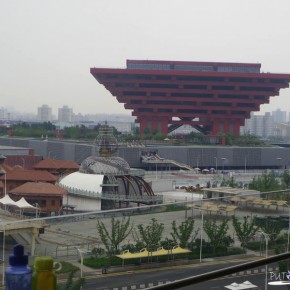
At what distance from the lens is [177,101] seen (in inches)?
1625

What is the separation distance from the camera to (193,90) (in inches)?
1620

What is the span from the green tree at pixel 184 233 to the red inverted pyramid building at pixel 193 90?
121 feet

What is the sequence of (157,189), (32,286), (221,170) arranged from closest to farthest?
(32,286) → (157,189) → (221,170)

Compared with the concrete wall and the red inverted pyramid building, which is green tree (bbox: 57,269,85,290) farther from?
the red inverted pyramid building

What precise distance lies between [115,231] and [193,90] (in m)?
37.5

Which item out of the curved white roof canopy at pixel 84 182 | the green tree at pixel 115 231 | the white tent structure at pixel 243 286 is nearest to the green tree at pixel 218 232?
the green tree at pixel 115 231

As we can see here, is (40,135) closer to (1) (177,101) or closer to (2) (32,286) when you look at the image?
(1) (177,101)

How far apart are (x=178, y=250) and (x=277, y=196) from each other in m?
0.64

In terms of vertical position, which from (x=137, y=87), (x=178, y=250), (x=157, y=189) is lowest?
(x=157, y=189)

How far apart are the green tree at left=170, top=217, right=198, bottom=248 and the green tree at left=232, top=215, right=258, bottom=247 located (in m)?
0.27

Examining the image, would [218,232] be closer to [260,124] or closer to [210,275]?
[210,275]

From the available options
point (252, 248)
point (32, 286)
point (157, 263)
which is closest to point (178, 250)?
point (157, 263)

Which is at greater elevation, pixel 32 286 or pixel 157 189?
pixel 32 286

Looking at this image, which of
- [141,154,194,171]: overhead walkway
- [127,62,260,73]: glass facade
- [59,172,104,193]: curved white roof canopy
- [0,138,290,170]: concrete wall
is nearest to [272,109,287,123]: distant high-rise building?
[127,62,260,73]: glass facade
